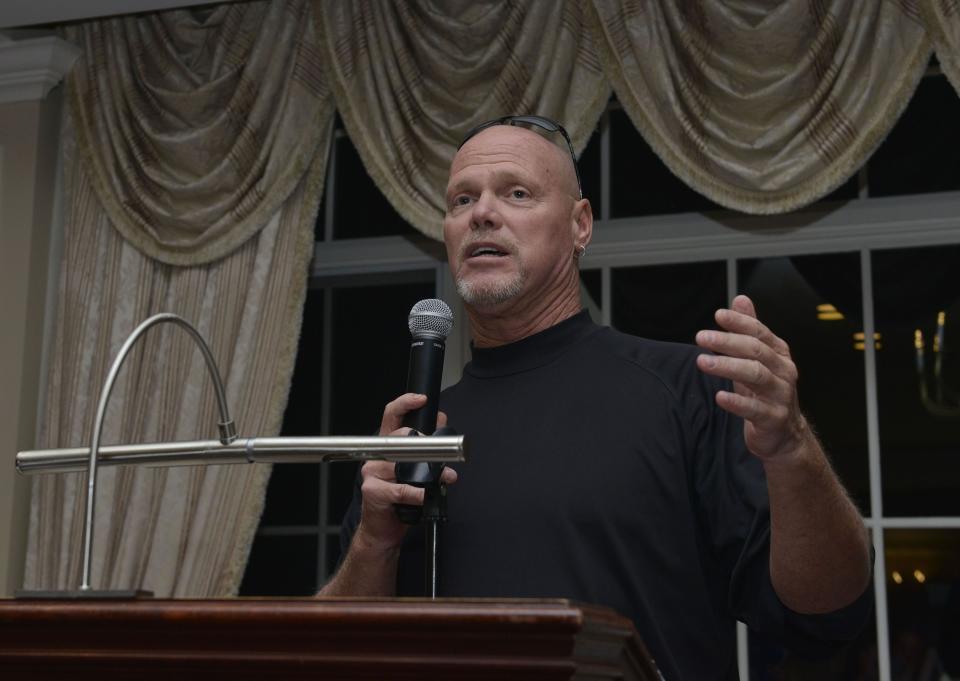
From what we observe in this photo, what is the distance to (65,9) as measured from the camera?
3643 millimetres

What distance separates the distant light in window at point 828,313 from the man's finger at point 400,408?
2.14 m

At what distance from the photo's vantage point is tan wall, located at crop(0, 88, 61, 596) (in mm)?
3676

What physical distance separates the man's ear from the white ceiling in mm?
2051

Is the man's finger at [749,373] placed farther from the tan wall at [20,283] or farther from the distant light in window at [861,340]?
the tan wall at [20,283]

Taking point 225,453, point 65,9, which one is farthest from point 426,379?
point 65,9

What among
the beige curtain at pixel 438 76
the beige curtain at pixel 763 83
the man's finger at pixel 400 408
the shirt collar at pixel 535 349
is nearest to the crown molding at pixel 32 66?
the beige curtain at pixel 438 76

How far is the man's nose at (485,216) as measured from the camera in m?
1.83

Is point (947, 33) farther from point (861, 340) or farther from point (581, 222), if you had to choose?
point (581, 222)

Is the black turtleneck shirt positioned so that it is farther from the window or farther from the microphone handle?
the window

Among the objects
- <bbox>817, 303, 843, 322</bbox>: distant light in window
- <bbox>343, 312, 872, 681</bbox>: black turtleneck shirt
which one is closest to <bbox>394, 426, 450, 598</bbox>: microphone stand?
<bbox>343, 312, 872, 681</bbox>: black turtleneck shirt

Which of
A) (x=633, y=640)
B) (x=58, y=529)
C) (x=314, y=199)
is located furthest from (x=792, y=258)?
(x=633, y=640)

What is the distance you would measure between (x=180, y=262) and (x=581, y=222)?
196 centimetres

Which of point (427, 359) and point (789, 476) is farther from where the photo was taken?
point (427, 359)

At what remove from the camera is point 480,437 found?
1740 millimetres
